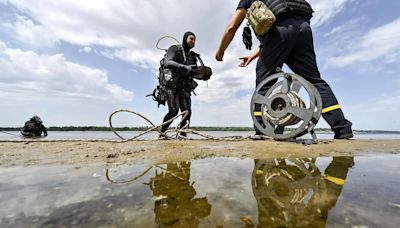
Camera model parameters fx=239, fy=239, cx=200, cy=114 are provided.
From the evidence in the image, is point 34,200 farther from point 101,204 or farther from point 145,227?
point 145,227

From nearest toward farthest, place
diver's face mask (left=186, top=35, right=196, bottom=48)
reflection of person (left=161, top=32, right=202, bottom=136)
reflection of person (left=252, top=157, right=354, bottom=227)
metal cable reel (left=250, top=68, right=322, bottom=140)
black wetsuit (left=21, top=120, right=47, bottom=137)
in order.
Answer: reflection of person (left=252, top=157, right=354, bottom=227), metal cable reel (left=250, top=68, right=322, bottom=140), reflection of person (left=161, top=32, right=202, bottom=136), diver's face mask (left=186, top=35, right=196, bottom=48), black wetsuit (left=21, top=120, right=47, bottom=137)

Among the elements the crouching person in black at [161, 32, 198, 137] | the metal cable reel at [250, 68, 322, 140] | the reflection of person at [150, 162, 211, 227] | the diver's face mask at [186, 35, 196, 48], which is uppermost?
the diver's face mask at [186, 35, 196, 48]

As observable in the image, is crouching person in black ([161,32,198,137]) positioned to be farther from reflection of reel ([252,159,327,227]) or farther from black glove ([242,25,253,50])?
reflection of reel ([252,159,327,227])

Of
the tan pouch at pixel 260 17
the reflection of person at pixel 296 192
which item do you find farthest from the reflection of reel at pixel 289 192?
the tan pouch at pixel 260 17

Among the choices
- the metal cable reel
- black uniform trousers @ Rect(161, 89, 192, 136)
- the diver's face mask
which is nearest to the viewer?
the metal cable reel

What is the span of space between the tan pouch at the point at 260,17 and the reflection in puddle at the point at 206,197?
2.36 meters

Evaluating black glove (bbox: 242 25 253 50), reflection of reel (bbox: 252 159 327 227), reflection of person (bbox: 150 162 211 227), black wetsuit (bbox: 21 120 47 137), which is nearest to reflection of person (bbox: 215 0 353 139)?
black glove (bbox: 242 25 253 50)

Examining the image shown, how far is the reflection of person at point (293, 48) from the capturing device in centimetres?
345

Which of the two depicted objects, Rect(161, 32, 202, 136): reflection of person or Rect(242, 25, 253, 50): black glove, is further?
Rect(161, 32, 202, 136): reflection of person

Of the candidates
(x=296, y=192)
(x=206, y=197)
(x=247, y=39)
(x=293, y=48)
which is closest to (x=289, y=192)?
(x=296, y=192)

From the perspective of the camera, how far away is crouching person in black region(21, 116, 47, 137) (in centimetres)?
1195

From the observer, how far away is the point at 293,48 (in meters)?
3.68

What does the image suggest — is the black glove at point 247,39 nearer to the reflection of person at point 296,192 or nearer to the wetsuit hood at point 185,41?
the wetsuit hood at point 185,41

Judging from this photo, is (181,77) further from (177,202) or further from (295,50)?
(177,202)
